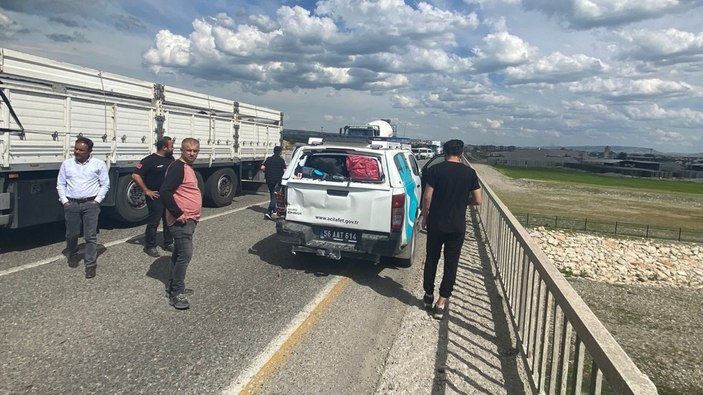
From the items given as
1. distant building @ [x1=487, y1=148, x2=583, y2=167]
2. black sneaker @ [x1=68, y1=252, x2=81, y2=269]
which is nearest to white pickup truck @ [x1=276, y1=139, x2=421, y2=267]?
black sneaker @ [x1=68, y1=252, x2=81, y2=269]

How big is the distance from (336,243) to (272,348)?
7.76 ft

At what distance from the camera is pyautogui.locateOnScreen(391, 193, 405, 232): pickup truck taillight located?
604cm

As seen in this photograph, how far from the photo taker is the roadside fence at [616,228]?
2026 cm

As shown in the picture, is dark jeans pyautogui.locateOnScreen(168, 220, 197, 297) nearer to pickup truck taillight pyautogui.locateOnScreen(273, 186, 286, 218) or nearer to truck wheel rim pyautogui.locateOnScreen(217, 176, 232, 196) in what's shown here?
pickup truck taillight pyautogui.locateOnScreen(273, 186, 286, 218)

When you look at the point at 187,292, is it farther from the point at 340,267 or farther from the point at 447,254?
the point at 447,254

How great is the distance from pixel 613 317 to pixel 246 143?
10332 mm

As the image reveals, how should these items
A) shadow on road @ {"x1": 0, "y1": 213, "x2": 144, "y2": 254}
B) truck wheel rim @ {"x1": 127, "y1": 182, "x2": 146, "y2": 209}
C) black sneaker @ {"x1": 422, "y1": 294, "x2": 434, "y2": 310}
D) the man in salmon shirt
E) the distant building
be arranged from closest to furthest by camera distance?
the man in salmon shirt < black sneaker @ {"x1": 422, "y1": 294, "x2": 434, "y2": 310} < shadow on road @ {"x1": 0, "y1": 213, "x2": 144, "y2": 254} < truck wheel rim @ {"x1": 127, "y1": 182, "x2": 146, "y2": 209} < the distant building

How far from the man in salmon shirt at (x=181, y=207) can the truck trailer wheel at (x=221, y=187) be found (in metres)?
6.92

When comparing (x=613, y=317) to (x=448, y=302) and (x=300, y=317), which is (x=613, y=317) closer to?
(x=448, y=302)

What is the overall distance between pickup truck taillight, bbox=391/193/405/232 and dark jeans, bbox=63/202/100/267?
388cm

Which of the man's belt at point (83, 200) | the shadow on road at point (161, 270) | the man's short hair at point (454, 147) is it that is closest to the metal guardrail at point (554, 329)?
the man's short hair at point (454, 147)

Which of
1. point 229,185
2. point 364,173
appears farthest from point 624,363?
point 229,185

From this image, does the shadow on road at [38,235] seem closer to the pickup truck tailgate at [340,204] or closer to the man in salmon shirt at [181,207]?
the man in salmon shirt at [181,207]

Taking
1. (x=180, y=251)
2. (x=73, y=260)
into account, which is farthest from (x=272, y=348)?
(x=73, y=260)
